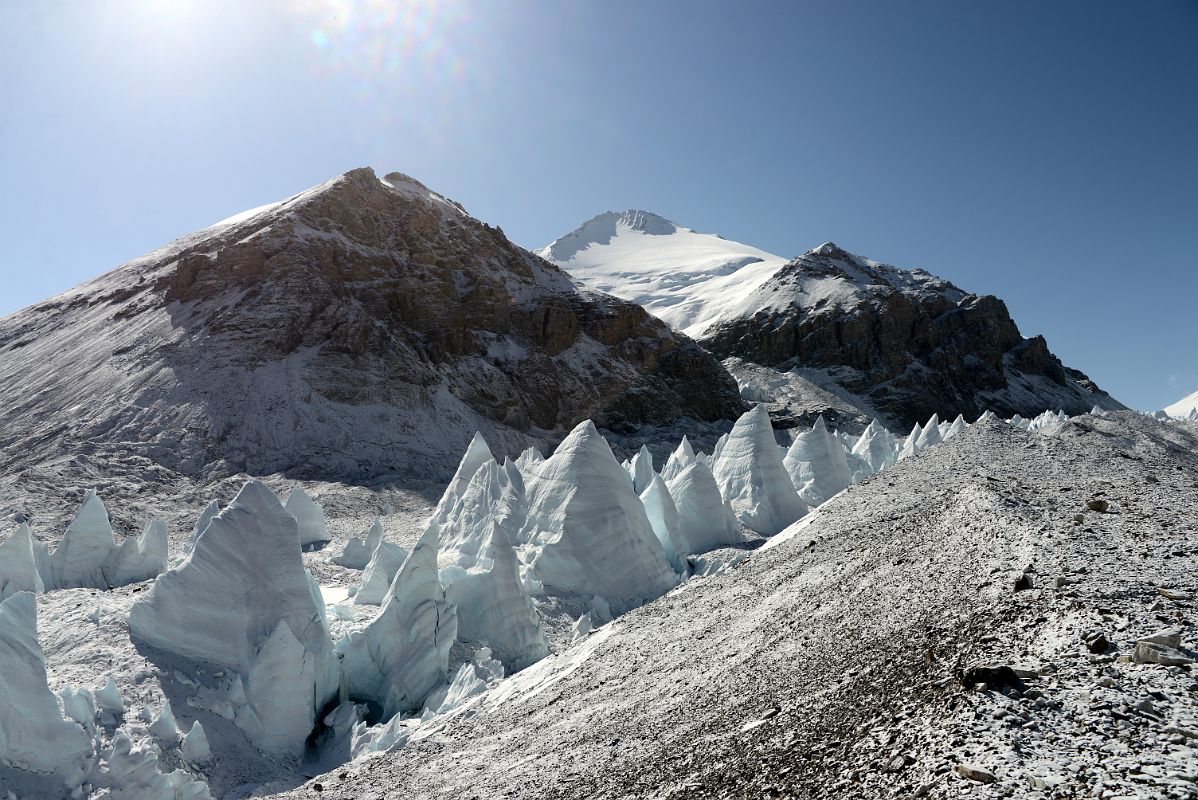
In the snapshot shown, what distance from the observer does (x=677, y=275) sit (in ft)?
531

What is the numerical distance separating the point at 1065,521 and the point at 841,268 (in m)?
117

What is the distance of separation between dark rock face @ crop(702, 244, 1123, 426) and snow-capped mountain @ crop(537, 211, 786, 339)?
10966 mm

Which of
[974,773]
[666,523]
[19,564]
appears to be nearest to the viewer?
[974,773]

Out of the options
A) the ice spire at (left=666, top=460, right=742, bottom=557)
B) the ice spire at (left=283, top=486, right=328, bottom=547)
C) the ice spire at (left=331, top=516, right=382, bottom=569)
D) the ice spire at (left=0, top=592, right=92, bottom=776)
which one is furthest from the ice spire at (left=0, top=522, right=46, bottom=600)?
the ice spire at (left=666, top=460, right=742, bottom=557)

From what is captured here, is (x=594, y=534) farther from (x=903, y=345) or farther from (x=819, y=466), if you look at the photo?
(x=903, y=345)

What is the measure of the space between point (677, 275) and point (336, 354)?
379 feet

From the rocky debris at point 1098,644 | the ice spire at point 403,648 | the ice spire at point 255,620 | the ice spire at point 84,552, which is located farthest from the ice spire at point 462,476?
the rocky debris at point 1098,644

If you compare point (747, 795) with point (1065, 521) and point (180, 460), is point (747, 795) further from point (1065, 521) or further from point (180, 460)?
point (180, 460)

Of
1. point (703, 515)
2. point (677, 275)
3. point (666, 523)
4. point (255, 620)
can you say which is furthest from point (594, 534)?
point (677, 275)

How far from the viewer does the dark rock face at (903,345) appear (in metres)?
96.4

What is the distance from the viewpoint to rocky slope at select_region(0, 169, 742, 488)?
45.6m

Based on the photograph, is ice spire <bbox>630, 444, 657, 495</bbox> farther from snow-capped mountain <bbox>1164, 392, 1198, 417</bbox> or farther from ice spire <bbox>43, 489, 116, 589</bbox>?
snow-capped mountain <bbox>1164, 392, 1198, 417</bbox>

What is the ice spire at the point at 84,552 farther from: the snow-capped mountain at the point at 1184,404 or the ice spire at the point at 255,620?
the snow-capped mountain at the point at 1184,404

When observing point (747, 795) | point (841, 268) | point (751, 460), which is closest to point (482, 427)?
point (751, 460)
